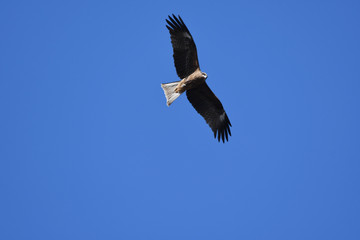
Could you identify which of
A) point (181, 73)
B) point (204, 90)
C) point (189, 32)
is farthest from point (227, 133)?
point (189, 32)

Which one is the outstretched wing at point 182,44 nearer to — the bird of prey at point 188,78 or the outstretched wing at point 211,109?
the bird of prey at point 188,78

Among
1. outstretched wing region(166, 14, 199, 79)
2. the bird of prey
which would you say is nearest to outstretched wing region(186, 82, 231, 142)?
the bird of prey

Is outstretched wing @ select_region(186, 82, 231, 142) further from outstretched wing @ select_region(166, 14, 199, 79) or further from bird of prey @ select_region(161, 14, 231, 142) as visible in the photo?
outstretched wing @ select_region(166, 14, 199, 79)

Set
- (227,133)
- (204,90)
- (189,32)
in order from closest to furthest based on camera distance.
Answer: (189,32), (204,90), (227,133)

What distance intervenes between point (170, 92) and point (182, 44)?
3.95 feet

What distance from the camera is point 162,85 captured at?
10.1 m

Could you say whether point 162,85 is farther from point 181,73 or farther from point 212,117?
point 212,117

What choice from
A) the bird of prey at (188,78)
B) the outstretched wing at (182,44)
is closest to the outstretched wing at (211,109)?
the bird of prey at (188,78)

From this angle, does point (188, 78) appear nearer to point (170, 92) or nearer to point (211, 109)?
point (170, 92)

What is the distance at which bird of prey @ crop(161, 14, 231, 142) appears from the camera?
9.64 meters

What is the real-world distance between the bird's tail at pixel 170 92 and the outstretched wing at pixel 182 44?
536 millimetres

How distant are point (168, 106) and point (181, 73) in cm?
87

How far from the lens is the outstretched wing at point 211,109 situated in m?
10.5

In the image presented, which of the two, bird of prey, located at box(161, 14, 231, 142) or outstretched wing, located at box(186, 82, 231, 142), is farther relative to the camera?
outstretched wing, located at box(186, 82, 231, 142)
